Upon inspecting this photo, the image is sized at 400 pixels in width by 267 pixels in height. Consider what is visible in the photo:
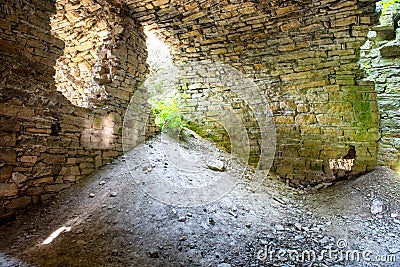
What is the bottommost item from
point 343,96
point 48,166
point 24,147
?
point 48,166

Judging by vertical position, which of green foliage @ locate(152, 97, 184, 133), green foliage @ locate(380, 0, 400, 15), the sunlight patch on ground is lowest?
the sunlight patch on ground

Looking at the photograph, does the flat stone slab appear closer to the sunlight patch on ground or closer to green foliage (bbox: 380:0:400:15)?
green foliage (bbox: 380:0:400:15)

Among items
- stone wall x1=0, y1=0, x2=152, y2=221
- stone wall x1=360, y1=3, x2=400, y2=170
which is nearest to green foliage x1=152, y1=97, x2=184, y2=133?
stone wall x1=0, y1=0, x2=152, y2=221

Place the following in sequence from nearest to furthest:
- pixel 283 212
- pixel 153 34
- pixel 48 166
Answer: pixel 48 166, pixel 283 212, pixel 153 34

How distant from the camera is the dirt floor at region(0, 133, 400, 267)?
224 cm

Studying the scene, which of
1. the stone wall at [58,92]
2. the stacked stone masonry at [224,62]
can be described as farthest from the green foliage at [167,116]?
the stone wall at [58,92]

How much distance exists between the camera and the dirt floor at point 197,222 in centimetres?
224

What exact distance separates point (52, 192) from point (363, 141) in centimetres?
518

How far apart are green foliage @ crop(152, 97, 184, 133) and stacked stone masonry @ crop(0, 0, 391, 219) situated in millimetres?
475

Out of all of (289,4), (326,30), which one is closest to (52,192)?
(289,4)

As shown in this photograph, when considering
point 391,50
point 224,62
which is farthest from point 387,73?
point 224,62

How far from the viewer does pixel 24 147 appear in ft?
9.63

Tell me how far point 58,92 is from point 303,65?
14.8 ft

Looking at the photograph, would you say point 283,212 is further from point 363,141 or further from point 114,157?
point 114,157
